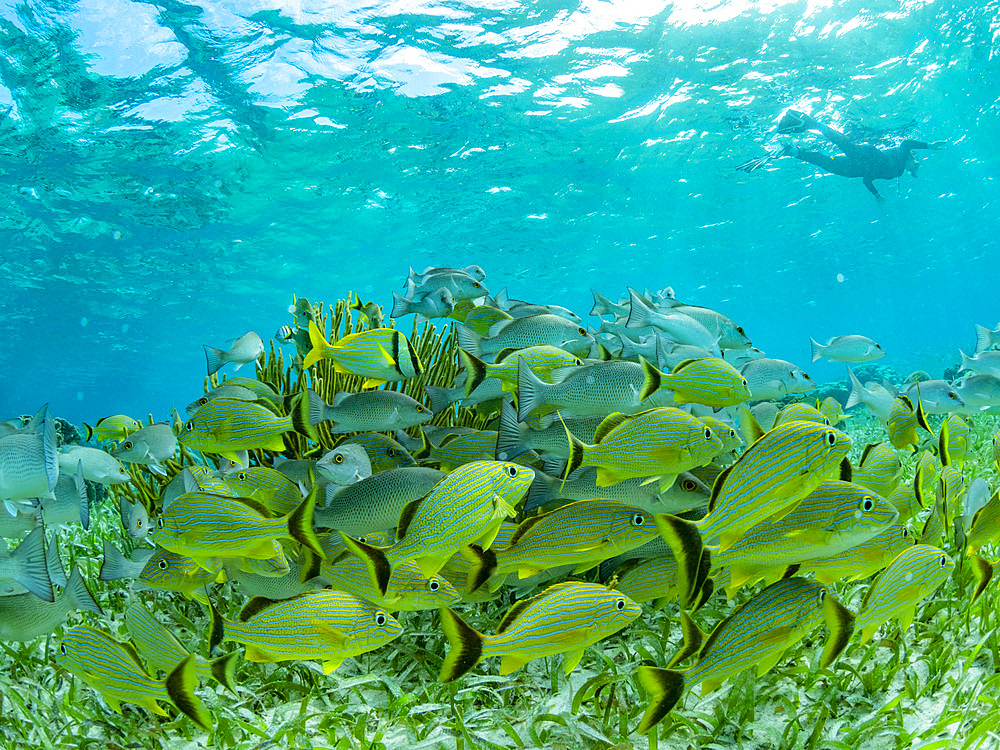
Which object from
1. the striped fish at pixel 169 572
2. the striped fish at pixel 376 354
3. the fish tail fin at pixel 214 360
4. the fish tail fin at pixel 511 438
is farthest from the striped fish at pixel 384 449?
the fish tail fin at pixel 214 360

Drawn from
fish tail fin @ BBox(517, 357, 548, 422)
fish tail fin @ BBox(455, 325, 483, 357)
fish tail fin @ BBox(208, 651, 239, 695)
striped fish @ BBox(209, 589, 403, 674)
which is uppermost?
fish tail fin @ BBox(517, 357, 548, 422)

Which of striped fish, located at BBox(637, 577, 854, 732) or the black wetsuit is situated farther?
the black wetsuit

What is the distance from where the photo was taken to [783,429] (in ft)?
5.70

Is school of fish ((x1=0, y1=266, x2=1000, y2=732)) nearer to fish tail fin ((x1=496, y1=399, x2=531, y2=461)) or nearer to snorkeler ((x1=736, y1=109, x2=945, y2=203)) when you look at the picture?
fish tail fin ((x1=496, y1=399, x2=531, y2=461))

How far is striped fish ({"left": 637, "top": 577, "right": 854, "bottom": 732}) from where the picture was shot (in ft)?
6.15

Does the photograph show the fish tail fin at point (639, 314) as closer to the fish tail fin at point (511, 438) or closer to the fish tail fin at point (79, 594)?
the fish tail fin at point (511, 438)

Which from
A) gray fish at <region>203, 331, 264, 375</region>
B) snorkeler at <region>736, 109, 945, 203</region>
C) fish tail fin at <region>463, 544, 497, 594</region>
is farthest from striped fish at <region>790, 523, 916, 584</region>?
snorkeler at <region>736, 109, 945, 203</region>

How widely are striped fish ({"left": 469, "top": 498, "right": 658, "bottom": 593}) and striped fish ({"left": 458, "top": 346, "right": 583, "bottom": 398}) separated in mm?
968

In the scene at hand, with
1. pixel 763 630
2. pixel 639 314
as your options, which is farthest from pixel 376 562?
pixel 639 314

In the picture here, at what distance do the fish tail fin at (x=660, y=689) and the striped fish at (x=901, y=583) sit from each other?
1045mm

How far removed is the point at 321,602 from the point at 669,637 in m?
1.92

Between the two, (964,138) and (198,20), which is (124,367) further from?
(964,138)

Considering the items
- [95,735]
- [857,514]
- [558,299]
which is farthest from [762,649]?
[558,299]

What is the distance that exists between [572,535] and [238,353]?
3.97 meters
